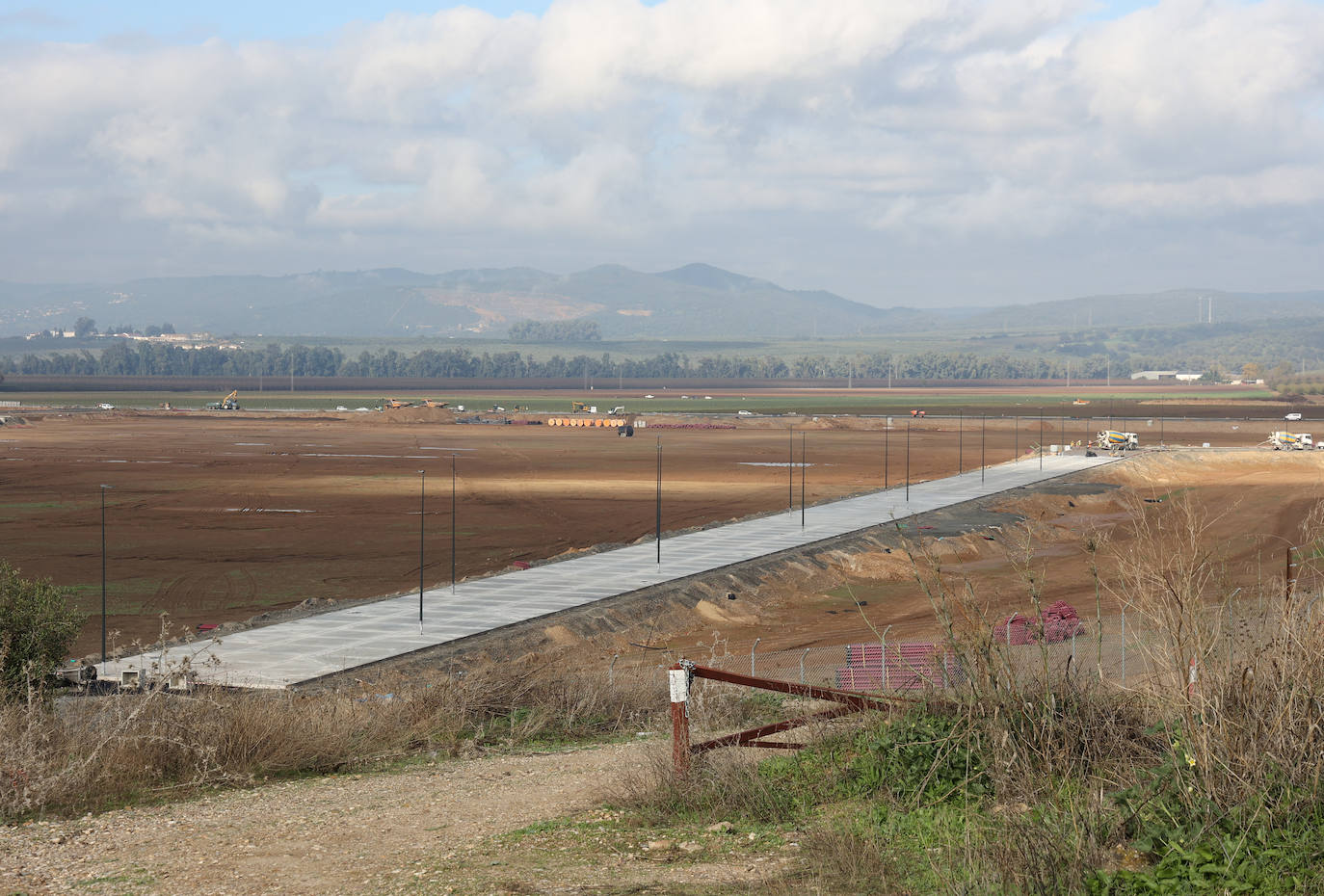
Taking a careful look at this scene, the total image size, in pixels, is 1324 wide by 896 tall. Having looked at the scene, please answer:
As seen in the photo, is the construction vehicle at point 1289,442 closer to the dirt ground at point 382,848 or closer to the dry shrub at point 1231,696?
the dry shrub at point 1231,696

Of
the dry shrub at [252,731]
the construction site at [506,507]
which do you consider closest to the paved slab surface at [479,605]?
the construction site at [506,507]

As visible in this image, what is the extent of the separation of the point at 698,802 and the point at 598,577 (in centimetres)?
3224

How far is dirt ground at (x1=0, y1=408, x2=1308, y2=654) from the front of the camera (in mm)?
45312

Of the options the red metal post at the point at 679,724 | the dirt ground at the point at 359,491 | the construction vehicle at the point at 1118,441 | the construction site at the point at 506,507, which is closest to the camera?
the red metal post at the point at 679,724

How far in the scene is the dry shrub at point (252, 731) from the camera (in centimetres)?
1284

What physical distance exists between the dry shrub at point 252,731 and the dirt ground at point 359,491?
423 inches

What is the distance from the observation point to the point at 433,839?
1126 centimetres

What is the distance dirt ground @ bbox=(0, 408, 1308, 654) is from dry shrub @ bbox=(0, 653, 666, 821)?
10.8 meters

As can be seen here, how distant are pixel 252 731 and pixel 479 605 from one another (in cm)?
2353

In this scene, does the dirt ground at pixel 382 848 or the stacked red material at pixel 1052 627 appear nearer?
the dirt ground at pixel 382 848

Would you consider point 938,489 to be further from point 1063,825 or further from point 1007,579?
point 1063,825

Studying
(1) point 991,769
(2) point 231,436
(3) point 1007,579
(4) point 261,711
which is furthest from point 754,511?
(2) point 231,436

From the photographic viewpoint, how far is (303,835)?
11.5 meters

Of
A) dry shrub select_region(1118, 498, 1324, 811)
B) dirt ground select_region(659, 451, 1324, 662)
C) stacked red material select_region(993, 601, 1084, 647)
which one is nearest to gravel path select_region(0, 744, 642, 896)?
dirt ground select_region(659, 451, 1324, 662)
